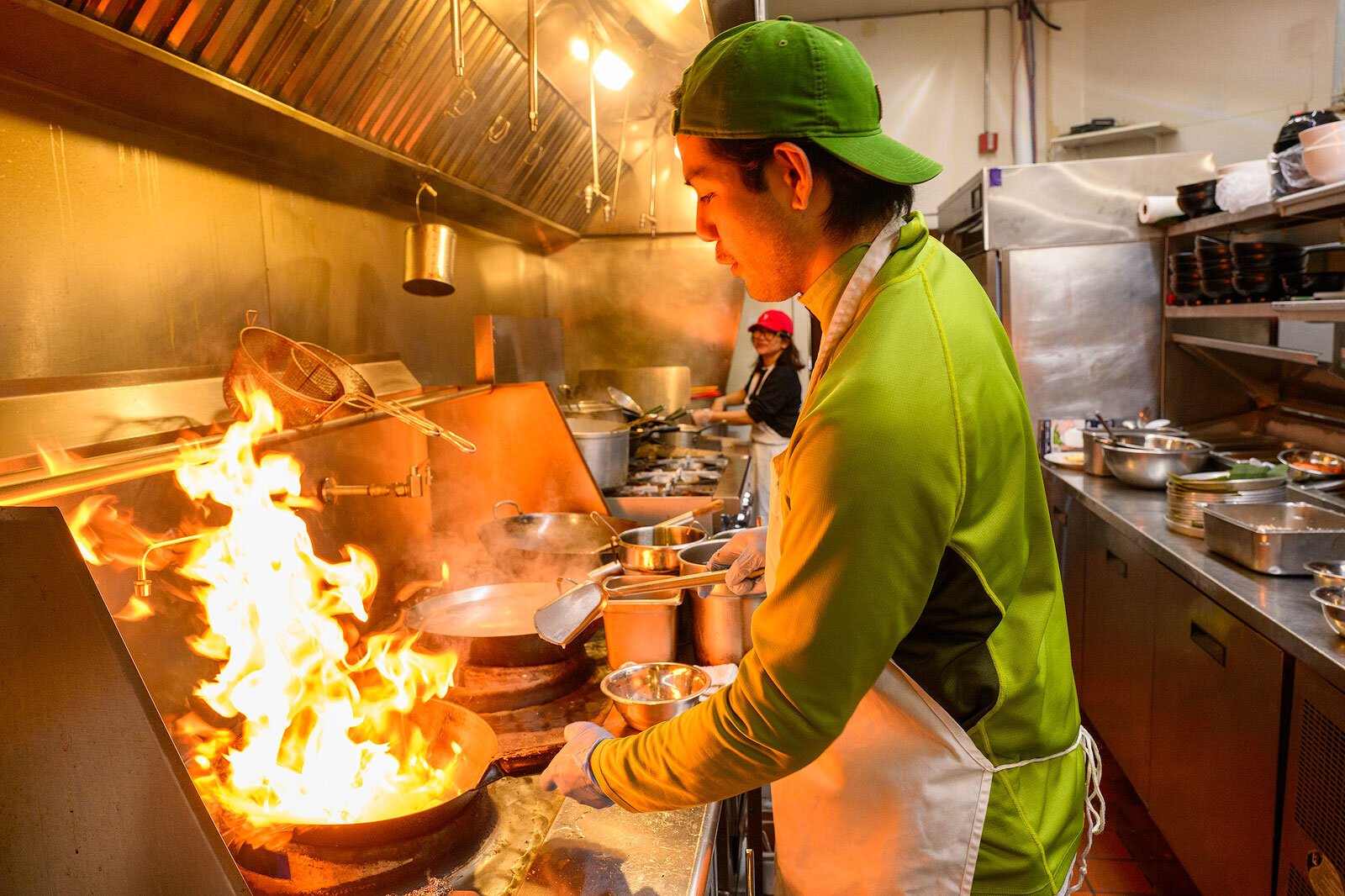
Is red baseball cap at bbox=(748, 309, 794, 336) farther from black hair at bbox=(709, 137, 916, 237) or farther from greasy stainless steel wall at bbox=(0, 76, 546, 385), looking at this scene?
black hair at bbox=(709, 137, 916, 237)

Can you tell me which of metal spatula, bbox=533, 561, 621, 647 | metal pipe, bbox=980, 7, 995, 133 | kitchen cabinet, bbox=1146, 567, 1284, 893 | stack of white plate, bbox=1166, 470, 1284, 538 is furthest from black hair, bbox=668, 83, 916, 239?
metal pipe, bbox=980, 7, 995, 133

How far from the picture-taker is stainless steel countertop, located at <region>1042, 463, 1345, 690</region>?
207 cm

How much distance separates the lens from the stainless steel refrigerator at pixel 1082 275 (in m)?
4.94

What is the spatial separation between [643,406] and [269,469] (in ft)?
14.7

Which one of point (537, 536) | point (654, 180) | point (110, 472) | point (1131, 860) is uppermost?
point (654, 180)

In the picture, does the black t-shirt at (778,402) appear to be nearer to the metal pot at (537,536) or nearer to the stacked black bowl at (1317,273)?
the stacked black bowl at (1317,273)

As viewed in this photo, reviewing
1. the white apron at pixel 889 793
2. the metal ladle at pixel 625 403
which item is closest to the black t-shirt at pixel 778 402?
the metal ladle at pixel 625 403

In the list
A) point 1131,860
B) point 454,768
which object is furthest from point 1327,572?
point 454,768

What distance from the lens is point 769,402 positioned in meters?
5.53

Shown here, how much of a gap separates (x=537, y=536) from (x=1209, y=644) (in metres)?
2.01

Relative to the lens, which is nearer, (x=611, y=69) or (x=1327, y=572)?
(x=1327, y=572)

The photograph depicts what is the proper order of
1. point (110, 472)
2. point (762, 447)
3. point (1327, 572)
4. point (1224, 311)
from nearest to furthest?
point (110, 472), point (1327, 572), point (1224, 311), point (762, 447)

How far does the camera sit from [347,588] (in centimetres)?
200

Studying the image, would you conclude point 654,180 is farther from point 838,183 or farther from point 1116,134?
point 838,183
